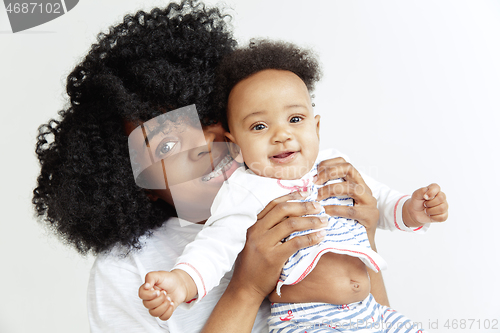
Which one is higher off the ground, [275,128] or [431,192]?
[275,128]

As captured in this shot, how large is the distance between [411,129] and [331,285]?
154 cm

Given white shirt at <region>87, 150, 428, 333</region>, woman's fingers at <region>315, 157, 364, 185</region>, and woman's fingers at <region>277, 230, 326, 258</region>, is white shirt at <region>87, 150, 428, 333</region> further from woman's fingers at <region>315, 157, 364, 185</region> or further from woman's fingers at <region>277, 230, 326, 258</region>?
woman's fingers at <region>277, 230, 326, 258</region>

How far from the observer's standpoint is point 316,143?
119 centimetres

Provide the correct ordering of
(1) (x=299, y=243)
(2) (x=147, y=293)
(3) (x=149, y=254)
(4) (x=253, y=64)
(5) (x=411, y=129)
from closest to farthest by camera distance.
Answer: (2) (x=147, y=293) < (1) (x=299, y=243) < (4) (x=253, y=64) < (3) (x=149, y=254) < (5) (x=411, y=129)

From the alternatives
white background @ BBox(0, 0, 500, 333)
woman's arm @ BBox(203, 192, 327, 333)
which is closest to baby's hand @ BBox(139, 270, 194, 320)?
woman's arm @ BBox(203, 192, 327, 333)

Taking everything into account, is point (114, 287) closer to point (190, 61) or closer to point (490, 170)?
point (190, 61)

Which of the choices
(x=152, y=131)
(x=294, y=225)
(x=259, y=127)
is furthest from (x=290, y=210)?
(x=152, y=131)

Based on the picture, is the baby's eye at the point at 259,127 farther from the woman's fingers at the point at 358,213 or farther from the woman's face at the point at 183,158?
the woman's fingers at the point at 358,213

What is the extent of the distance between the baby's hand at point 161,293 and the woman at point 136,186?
0.31m

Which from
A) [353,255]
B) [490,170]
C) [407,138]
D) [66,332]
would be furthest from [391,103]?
[66,332]

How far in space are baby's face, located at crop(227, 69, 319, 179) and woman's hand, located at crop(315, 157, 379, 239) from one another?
78 millimetres

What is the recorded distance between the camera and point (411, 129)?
2363 millimetres

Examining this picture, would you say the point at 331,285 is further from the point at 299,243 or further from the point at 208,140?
the point at 208,140

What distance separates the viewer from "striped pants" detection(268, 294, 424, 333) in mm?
1113
